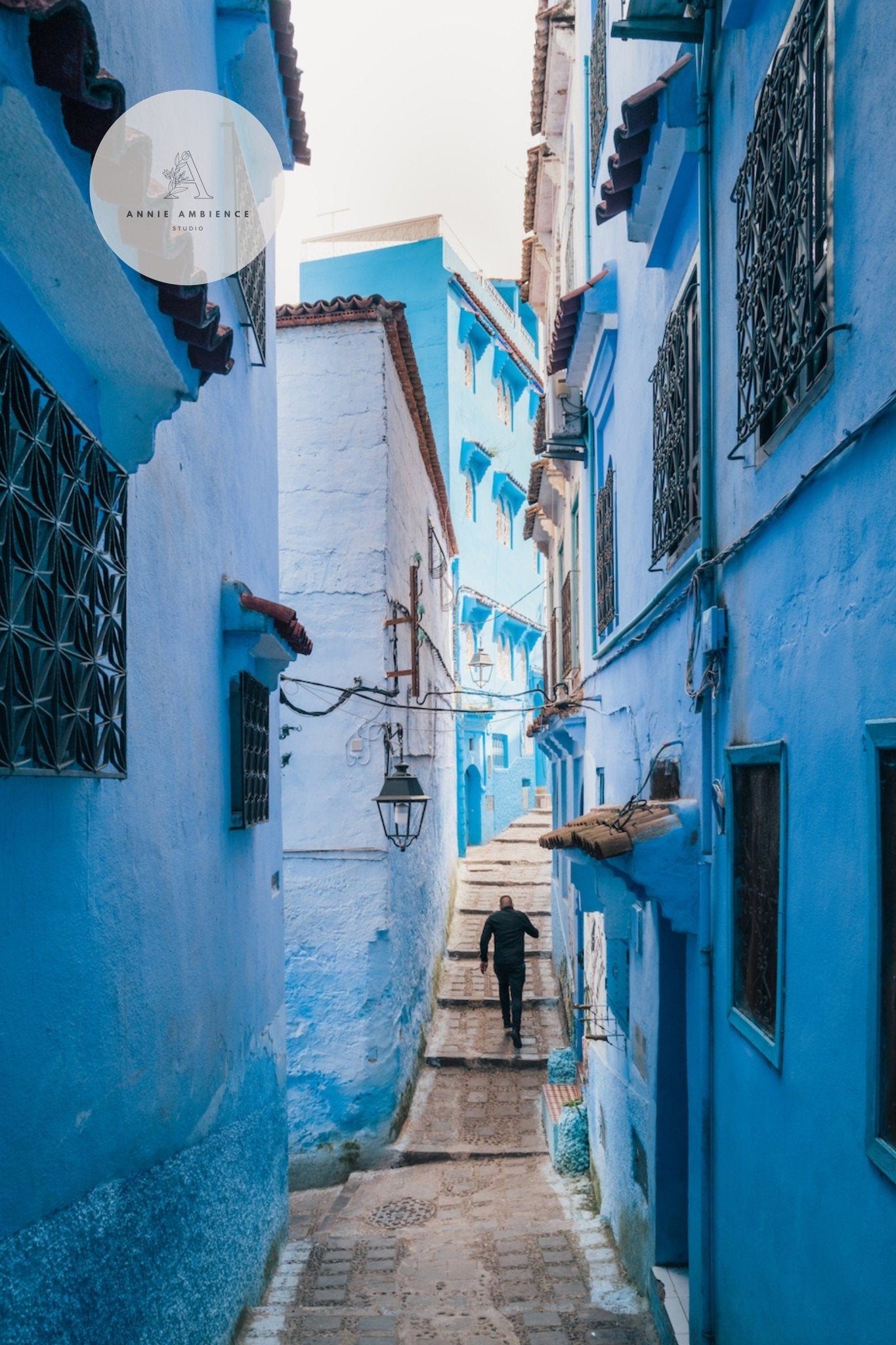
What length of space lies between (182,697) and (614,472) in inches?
174

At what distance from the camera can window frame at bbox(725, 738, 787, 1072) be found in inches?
139

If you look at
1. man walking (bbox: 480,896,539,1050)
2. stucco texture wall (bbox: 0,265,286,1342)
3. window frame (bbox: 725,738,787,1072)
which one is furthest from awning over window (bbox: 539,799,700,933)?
man walking (bbox: 480,896,539,1050)

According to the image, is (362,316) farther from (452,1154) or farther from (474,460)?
(474,460)

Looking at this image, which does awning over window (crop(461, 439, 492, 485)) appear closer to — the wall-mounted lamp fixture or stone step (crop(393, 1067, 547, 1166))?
the wall-mounted lamp fixture

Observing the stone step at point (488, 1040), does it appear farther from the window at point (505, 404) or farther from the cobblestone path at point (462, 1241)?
the window at point (505, 404)

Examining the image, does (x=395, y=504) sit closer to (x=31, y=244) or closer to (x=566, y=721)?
(x=566, y=721)

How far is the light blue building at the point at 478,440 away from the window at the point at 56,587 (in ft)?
53.1

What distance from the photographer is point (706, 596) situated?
15.5 feet

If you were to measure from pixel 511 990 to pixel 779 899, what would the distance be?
9819mm

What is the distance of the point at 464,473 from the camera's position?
23.4m

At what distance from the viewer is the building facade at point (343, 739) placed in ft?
32.6

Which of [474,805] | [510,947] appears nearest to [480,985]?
[510,947]

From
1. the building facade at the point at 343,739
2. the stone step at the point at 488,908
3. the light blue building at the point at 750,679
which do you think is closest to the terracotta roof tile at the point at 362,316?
the building facade at the point at 343,739

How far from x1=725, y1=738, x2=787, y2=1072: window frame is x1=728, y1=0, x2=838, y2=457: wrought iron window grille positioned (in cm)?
114
